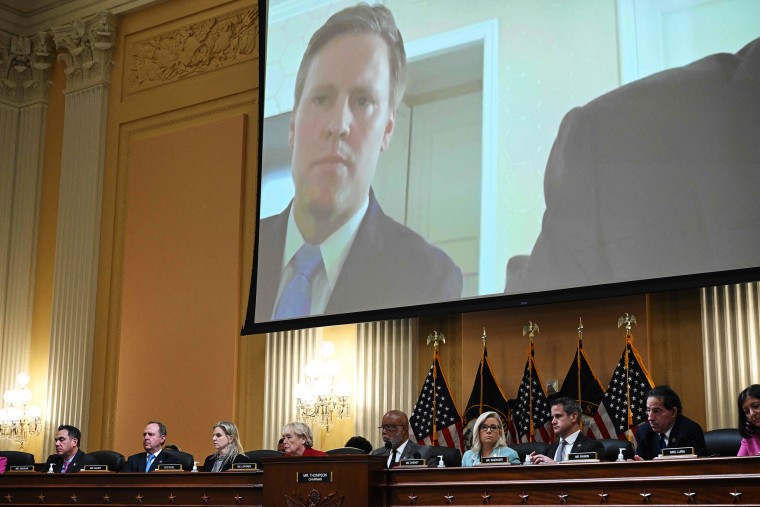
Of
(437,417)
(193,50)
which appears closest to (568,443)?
(437,417)

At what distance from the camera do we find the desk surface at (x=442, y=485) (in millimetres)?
5172

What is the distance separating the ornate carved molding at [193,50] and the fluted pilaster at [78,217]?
46 cm

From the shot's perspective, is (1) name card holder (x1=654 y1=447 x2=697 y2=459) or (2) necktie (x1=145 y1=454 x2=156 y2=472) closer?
(1) name card holder (x1=654 y1=447 x2=697 y2=459)

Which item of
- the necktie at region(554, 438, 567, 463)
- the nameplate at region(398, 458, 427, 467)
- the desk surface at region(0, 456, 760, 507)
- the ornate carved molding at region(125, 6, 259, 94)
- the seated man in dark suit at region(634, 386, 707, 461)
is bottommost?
the desk surface at region(0, 456, 760, 507)

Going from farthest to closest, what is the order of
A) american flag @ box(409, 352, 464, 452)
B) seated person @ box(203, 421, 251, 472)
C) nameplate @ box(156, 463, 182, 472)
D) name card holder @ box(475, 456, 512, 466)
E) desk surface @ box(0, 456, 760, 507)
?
1. american flag @ box(409, 352, 464, 452)
2. seated person @ box(203, 421, 251, 472)
3. nameplate @ box(156, 463, 182, 472)
4. name card holder @ box(475, 456, 512, 466)
5. desk surface @ box(0, 456, 760, 507)

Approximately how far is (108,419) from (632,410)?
19.7ft

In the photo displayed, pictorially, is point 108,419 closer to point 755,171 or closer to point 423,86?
point 423,86

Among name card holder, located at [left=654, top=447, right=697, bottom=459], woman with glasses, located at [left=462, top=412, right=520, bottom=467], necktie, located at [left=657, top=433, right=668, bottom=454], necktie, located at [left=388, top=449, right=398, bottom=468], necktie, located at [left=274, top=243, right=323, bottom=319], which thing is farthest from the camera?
necktie, located at [left=274, top=243, right=323, bottom=319]

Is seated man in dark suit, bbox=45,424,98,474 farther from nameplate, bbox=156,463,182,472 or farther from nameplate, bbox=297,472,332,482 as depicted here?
nameplate, bbox=297,472,332,482

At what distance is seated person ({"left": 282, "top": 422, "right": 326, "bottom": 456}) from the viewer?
7.66 meters

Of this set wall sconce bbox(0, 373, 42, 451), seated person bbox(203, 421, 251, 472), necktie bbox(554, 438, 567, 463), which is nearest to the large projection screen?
necktie bbox(554, 438, 567, 463)

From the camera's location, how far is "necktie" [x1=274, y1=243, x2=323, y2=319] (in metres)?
9.93

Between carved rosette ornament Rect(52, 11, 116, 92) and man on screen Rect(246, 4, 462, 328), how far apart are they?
3.18 m

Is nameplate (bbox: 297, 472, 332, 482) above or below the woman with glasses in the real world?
below
